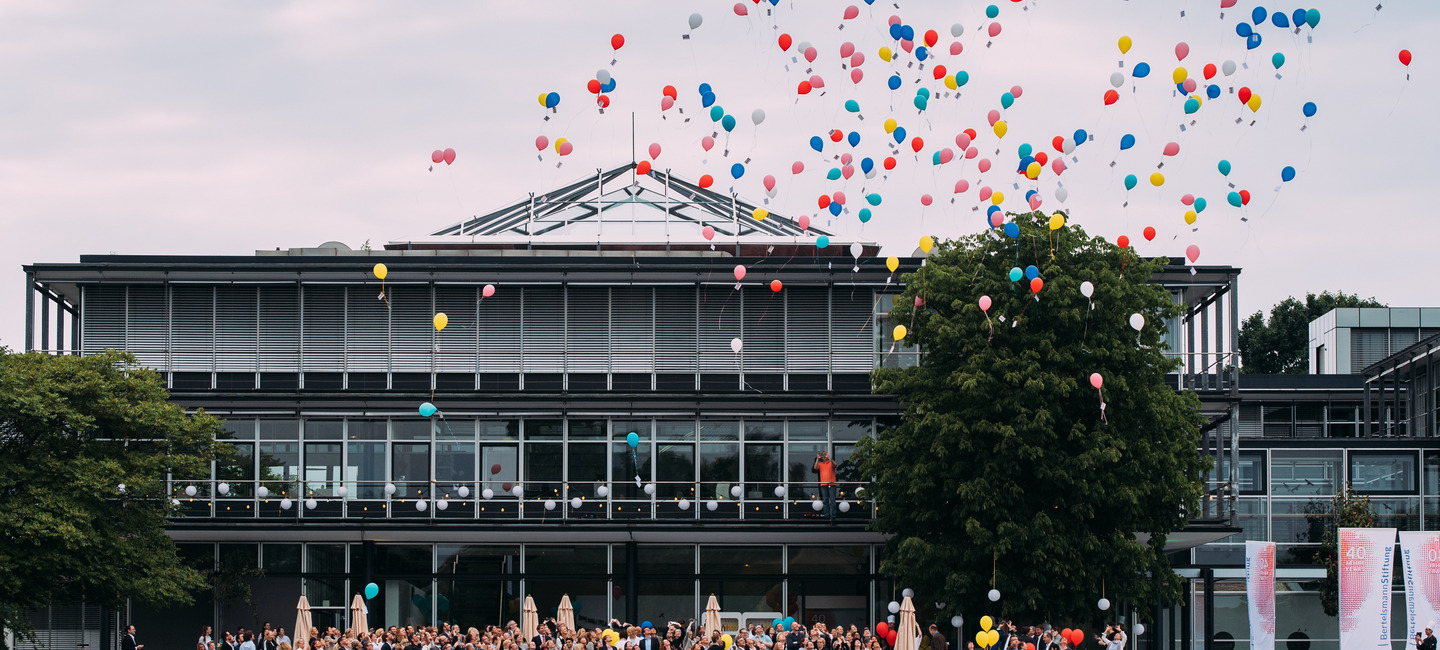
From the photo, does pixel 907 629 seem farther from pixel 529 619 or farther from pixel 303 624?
pixel 303 624

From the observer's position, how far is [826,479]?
109 ft

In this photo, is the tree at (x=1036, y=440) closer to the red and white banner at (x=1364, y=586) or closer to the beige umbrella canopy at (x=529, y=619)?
the red and white banner at (x=1364, y=586)

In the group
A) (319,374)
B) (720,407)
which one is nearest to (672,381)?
(720,407)

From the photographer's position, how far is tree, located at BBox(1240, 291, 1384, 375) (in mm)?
73688

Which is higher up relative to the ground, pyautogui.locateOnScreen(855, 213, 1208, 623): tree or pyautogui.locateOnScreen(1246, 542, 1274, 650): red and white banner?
pyautogui.locateOnScreen(855, 213, 1208, 623): tree

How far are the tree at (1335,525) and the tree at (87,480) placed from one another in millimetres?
25463

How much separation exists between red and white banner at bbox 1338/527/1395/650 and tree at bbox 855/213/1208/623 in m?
3.14

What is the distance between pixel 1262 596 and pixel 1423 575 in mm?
2897

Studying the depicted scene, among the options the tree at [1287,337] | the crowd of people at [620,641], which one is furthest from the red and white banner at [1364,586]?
the tree at [1287,337]

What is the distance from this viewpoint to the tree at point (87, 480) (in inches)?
1101

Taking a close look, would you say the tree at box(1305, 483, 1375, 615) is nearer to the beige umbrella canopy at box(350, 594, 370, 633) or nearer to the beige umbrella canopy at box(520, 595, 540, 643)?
the beige umbrella canopy at box(520, 595, 540, 643)

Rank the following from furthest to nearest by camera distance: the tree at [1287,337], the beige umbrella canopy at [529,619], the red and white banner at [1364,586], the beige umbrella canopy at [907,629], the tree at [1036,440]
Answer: the tree at [1287,337], the beige umbrella canopy at [529,619], the red and white banner at [1364,586], the beige umbrella canopy at [907,629], the tree at [1036,440]

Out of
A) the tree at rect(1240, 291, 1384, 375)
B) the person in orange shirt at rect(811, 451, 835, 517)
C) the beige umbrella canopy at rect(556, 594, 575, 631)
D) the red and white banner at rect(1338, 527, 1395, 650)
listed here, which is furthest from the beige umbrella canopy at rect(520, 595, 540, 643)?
the tree at rect(1240, 291, 1384, 375)

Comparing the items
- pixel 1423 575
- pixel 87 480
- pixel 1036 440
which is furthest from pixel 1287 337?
pixel 87 480
